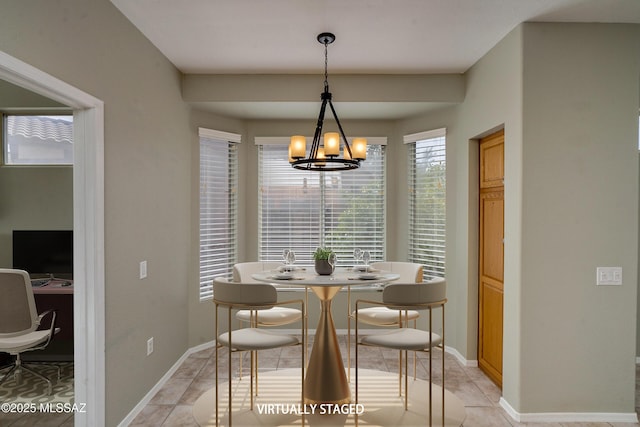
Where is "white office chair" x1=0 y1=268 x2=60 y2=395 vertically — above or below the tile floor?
above

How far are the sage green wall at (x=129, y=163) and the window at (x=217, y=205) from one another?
14.9 inches

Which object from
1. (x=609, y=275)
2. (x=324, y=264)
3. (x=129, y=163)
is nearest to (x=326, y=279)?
(x=324, y=264)

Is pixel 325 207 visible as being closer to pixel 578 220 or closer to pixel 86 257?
pixel 578 220

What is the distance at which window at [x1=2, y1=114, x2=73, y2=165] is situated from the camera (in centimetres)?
358

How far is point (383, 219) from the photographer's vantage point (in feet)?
15.2

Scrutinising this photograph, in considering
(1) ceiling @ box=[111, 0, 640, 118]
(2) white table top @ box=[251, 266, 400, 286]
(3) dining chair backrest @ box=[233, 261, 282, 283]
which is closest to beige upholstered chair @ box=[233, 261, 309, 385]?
(3) dining chair backrest @ box=[233, 261, 282, 283]

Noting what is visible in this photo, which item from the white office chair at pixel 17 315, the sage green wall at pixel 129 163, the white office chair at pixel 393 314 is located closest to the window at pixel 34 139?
the sage green wall at pixel 129 163

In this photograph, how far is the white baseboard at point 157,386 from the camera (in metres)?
2.63

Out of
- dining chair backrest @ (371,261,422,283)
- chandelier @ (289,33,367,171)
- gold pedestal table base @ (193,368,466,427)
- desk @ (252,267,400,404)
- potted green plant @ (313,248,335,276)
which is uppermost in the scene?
chandelier @ (289,33,367,171)

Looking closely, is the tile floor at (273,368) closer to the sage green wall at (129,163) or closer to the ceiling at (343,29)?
the sage green wall at (129,163)

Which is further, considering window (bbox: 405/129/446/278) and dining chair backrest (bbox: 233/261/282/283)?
window (bbox: 405/129/446/278)

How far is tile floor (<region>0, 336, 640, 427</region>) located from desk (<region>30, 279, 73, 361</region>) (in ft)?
2.83

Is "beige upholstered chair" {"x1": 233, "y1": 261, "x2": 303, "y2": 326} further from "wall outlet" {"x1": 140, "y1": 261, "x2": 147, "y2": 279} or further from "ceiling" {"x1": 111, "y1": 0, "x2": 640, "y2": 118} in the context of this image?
"ceiling" {"x1": 111, "y1": 0, "x2": 640, "y2": 118}

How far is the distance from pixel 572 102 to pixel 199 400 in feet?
11.4
